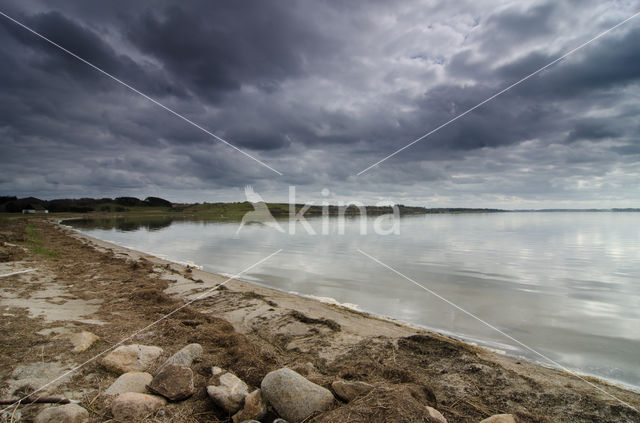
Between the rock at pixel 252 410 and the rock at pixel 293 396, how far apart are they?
96 millimetres

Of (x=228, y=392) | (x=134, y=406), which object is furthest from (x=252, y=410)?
(x=134, y=406)

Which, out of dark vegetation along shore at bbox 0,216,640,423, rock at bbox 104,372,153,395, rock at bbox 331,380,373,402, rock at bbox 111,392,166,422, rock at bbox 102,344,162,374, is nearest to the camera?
rock at bbox 111,392,166,422

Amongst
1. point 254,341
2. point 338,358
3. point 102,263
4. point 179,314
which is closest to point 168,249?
point 102,263

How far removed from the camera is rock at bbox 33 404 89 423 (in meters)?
3.43

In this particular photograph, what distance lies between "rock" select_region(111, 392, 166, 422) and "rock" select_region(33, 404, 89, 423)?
0.31 metres

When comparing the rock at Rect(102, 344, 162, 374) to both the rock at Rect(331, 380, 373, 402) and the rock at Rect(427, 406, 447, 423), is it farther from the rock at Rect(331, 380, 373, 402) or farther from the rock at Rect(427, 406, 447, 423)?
the rock at Rect(427, 406, 447, 423)

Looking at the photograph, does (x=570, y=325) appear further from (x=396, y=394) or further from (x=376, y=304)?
(x=396, y=394)

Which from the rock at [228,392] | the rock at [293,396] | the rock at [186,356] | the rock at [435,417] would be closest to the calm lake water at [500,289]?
the rock at [435,417]

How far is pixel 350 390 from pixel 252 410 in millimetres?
1307

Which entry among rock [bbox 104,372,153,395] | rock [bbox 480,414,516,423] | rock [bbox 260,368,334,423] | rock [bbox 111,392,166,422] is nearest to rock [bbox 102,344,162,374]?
rock [bbox 104,372,153,395]

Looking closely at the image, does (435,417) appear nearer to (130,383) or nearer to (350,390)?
(350,390)

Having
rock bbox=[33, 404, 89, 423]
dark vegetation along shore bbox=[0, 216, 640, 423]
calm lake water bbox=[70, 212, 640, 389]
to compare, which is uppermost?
rock bbox=[33, 404, 89, 423]

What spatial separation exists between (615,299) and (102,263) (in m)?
23.0

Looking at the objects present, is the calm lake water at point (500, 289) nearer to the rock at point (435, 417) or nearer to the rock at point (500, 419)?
the rock at point (500, 419)
